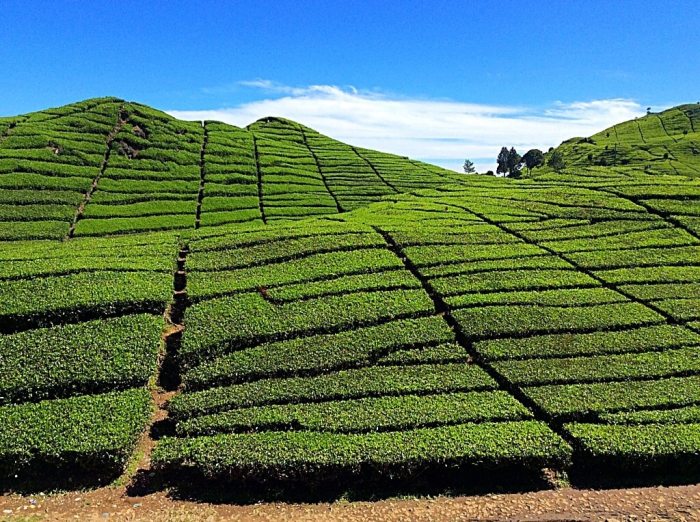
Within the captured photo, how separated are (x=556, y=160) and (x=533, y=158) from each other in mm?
10206

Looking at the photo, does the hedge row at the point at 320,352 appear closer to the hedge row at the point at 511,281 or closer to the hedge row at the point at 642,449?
the hedge row at the point at 511,281

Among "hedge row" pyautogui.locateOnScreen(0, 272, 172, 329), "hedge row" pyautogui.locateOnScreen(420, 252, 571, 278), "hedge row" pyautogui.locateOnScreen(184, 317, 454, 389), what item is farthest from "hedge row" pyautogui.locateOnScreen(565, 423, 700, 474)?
"hedge row" pyautogui.locateOnScreen(0, 272, 172, 329)

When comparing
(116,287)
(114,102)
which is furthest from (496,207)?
(114,102)

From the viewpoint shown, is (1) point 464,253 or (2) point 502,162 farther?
(2) point 502,162

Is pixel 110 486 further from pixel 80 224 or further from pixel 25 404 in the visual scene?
pixel 80 224

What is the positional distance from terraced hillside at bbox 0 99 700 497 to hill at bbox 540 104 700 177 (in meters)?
66.6

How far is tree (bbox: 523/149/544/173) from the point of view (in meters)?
121

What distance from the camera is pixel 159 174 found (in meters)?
47.6

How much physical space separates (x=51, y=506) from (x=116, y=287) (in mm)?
8723

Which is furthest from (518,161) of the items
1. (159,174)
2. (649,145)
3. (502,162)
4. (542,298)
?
(542,298)

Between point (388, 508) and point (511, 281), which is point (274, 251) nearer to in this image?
point (511, 281)

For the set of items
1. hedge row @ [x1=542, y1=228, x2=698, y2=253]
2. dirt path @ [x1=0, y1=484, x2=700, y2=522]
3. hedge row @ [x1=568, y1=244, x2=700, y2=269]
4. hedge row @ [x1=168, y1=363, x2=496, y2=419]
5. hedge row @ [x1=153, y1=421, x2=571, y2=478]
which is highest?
hedge row @ [x1=542, y1=228, x2=698, y2=253]

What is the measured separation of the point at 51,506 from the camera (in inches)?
456

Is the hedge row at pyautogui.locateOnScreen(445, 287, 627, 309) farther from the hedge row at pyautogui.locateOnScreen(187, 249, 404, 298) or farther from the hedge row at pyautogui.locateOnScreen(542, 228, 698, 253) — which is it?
the hedge row at pyautogui.locateOnScreen(542, 228, 698, 253)
